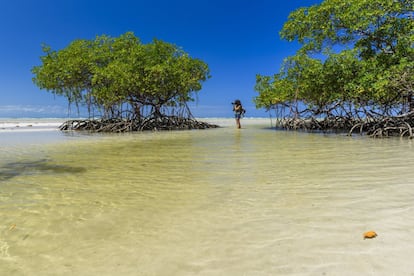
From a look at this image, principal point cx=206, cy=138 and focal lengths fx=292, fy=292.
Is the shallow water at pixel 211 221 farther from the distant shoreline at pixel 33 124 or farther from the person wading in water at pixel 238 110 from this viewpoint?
the distant shoreline at pixel 33 124

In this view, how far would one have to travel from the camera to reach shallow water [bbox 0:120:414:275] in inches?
56.2

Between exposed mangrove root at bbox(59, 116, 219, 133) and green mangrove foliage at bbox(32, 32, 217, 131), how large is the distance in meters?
0.05

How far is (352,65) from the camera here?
9305 mm

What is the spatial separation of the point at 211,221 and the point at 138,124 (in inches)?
501

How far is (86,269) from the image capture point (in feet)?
4.62

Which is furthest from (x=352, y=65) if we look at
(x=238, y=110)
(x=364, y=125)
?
(x=238, y=110)

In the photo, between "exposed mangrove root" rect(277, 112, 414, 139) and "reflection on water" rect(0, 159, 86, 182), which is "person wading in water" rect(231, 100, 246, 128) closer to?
"exposed mangrove root" rect(277, 112, 414, 139)

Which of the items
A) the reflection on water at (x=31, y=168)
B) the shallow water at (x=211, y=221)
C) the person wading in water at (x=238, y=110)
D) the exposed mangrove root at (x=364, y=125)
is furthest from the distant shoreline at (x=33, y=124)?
the shallow water at (x=211, y=221)

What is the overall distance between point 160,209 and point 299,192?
4.00 feet

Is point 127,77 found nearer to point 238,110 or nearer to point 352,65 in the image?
point 238,110

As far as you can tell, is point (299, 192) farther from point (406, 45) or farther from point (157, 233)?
point (406, 45)

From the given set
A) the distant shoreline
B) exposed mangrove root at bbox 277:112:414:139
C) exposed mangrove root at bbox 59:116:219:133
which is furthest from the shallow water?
the distant shoreline

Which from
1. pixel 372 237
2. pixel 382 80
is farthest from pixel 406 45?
pixel 372 237

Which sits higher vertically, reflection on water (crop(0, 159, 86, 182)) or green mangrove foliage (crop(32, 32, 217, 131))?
green mangrove foliage (crop(32, 32, 217, 131))
